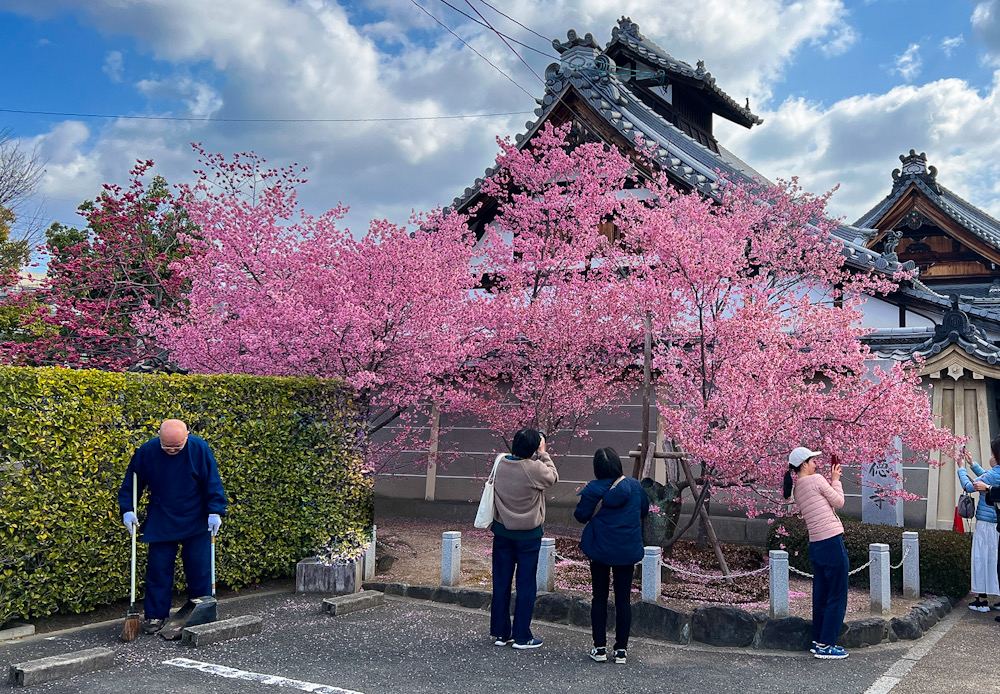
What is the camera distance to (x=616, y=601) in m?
6.31

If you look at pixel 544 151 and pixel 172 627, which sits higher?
pixel 544 151

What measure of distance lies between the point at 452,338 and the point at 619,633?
5.44 m

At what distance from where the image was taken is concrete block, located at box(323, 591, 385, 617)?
7609mm

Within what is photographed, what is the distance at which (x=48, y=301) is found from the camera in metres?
17.8

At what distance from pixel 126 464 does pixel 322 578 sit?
8.14 feet

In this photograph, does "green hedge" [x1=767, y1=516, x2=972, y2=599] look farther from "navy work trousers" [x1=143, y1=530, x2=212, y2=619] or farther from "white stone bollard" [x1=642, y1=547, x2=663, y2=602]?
"navy work trousers" [x1=143, y1=530, x2=212, y2=619]

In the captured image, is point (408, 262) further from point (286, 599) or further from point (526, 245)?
point (286, 599)

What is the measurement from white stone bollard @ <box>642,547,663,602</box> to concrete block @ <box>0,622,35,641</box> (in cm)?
544

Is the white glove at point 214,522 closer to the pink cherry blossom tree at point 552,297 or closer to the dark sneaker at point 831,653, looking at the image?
the dark sneaker at point 831,653

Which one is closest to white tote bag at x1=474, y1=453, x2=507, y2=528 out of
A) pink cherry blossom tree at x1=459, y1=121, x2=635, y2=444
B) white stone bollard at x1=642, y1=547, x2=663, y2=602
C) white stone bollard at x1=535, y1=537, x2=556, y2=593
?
white stone bollard at x1=535, y1=537, x2=556, y2=593

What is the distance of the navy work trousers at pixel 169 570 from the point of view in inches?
262

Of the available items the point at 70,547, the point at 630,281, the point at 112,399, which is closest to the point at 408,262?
the point at 630,281

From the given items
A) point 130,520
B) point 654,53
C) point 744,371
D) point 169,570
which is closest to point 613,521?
point 744,371

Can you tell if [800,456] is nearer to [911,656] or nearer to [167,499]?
[911,656]
